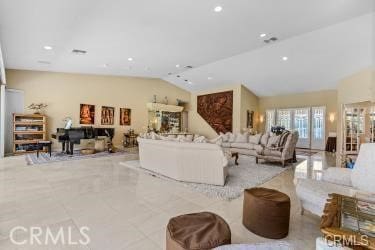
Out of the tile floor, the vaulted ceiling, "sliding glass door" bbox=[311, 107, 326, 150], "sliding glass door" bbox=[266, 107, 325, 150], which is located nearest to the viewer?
the tile floor

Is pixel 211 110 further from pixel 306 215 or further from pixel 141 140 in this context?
pixel 306 215

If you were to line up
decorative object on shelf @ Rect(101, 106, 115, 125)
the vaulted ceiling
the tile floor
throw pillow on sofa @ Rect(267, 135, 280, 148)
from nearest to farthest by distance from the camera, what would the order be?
the tile floor, the vaulted ceiling, throw pillow on sofa @ Rect(267, 135, 280, 148), decorative object on shelf @ Rect(101, 106, 115, 125)

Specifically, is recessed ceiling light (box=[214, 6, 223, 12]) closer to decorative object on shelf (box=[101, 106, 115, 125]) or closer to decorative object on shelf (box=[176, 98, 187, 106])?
decorative object on shelf (box=[101, 106, 115, 125])

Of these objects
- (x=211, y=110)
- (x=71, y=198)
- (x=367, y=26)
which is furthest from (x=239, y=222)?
(x=211, y=110)

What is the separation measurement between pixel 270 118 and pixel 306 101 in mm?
2044

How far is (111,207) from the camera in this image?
2.81 metres

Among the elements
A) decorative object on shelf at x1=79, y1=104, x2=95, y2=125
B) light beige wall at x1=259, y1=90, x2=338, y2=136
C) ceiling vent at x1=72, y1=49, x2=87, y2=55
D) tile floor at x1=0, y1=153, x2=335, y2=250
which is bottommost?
tile floor at x1=0, y1=153, x2=335, y2=250

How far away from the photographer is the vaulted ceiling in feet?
12.3

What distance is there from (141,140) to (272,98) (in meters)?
8.95

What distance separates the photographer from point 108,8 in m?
3.67

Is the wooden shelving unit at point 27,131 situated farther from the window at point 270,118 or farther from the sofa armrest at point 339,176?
the window at point 270,118

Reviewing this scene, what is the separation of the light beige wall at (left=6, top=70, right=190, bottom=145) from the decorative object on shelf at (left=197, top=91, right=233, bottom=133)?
2404 millimetres

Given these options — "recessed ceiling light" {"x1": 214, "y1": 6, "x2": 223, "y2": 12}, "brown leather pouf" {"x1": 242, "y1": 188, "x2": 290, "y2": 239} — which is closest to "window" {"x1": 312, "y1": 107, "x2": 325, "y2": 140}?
"recessed ceiling light" {"x1": 214, "y1": 6, "x2": 223, "y2": 12}

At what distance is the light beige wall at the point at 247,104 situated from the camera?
10.3m
